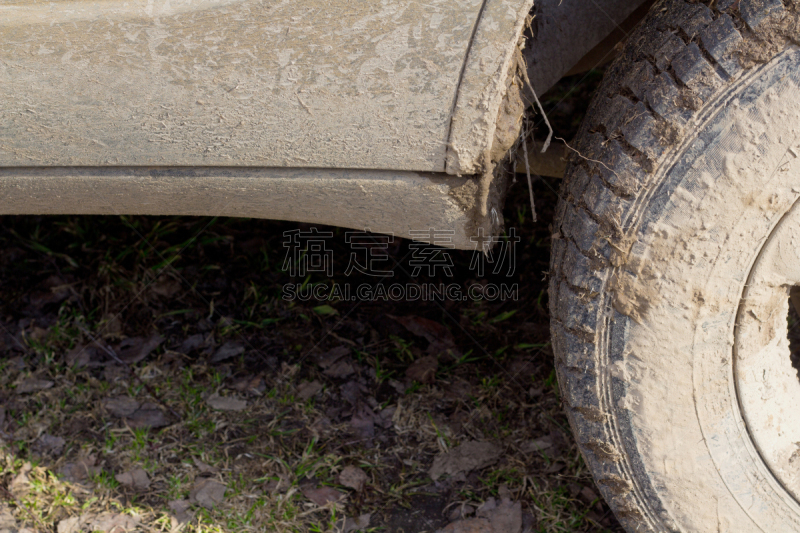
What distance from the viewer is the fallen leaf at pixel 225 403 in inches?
80.4

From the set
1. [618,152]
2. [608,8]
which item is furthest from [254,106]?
[608,8]

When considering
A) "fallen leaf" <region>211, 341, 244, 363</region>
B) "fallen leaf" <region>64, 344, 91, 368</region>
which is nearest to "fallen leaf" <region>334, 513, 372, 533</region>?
"fallen leaf" <region>211, 341, 244, 363</region>

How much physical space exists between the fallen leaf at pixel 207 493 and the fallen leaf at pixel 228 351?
0.52 m

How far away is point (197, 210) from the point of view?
1.38 m

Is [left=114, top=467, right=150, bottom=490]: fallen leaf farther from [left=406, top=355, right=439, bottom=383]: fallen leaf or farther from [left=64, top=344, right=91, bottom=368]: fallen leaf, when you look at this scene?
[left=406, top=355, right=439, bottom=383]: fallen leaf

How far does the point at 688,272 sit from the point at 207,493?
1.46m

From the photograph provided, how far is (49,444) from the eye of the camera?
1.93 m

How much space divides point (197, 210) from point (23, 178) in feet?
1.30

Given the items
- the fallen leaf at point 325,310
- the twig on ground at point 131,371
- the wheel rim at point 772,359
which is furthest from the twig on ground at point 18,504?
the wheel rim at point 772,359

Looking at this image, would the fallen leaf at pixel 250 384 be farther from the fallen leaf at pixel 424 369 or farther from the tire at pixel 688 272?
the tire at pixel 688 272

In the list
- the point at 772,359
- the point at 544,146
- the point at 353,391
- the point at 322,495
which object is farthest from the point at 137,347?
the point at 772,359

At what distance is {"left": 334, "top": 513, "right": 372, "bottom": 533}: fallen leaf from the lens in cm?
168

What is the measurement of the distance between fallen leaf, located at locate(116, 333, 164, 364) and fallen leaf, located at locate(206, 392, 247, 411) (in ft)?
1.20

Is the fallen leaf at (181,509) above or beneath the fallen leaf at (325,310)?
beneath
